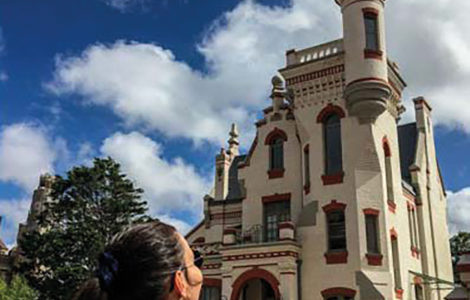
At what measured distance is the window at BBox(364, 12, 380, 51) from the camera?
26.2 metres

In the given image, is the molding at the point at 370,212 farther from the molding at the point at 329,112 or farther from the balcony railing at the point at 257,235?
the molding at the point at 329,112

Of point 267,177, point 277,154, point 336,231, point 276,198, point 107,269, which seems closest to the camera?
point 107,269

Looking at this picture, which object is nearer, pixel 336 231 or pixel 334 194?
pixel 336 231

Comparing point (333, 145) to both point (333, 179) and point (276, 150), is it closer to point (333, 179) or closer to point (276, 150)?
point (333, 179)

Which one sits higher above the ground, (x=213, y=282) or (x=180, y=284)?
(x=213, y=282)

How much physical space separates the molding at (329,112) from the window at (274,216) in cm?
430

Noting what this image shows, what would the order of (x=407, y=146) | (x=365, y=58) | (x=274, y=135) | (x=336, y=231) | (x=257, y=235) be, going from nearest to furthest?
(x=336, y=231)
(x=365, y=58)
(x=257, y=235)
(x=274, y=135)
(x=407, y=146)

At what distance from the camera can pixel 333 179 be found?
25.2 m

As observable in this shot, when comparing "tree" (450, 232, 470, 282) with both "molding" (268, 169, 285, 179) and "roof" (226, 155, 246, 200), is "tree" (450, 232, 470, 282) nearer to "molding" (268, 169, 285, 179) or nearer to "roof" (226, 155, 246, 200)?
"roof" (226, 155, 246, 200)

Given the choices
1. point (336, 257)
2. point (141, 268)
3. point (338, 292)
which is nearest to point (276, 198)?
point (336, 257)

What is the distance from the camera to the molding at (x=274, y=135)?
28.4 meters

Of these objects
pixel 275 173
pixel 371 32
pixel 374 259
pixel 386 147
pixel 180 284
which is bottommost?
pixel 180 284

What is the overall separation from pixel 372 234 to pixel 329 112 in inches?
231

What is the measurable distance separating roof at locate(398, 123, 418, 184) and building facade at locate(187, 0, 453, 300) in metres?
0.55
